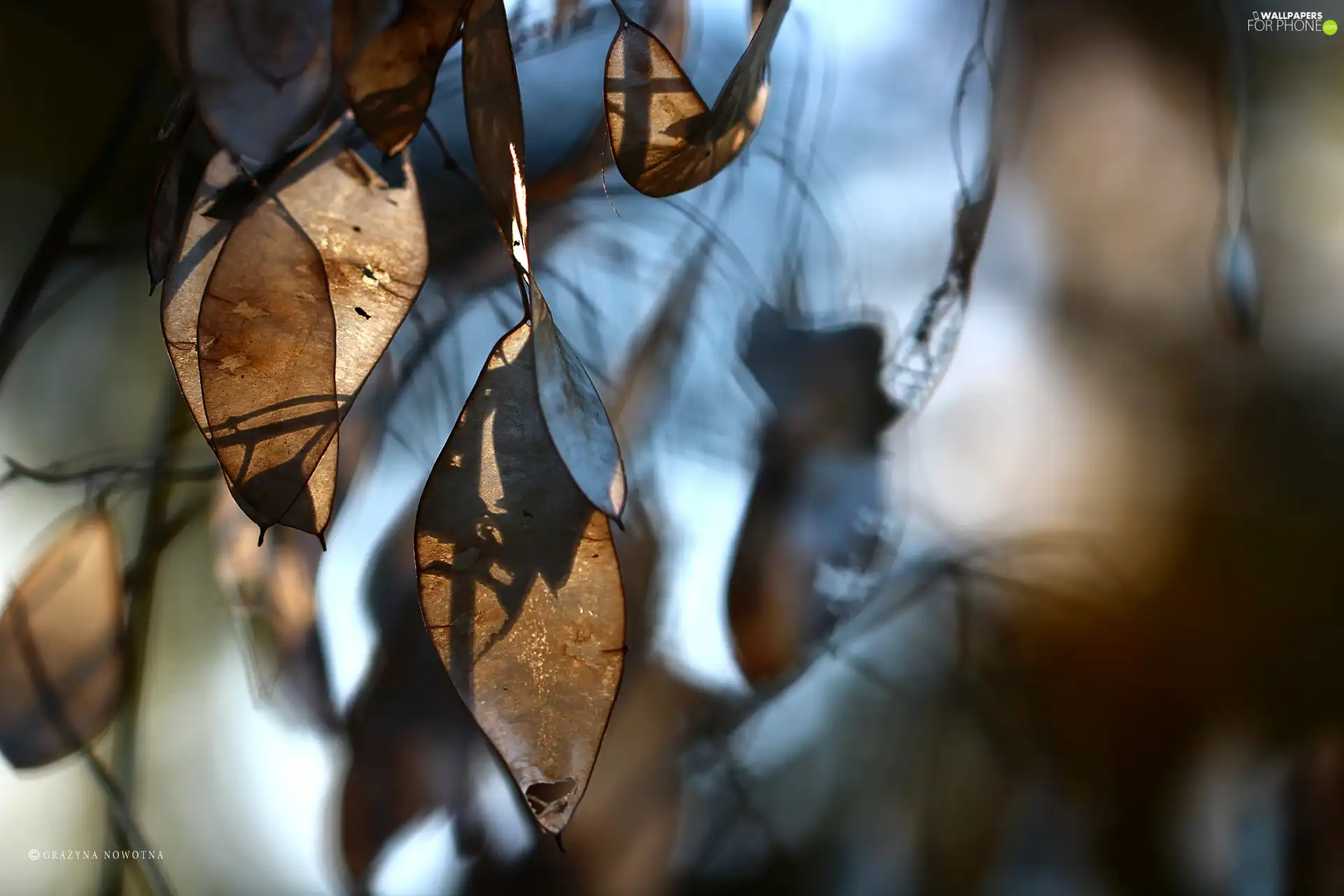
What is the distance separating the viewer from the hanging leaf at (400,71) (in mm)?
411

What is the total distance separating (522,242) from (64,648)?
1.84ft

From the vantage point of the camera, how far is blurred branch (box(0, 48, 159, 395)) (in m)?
0.70

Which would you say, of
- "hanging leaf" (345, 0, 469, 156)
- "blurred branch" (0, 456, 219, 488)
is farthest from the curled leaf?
"blurred branch" (0, 456, 219, 488)

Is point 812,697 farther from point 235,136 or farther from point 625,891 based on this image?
point 235,136

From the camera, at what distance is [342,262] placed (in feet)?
1.34

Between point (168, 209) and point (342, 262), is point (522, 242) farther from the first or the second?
point (168, 209)

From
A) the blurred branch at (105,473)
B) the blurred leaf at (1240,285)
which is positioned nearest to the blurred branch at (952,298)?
the blurred leaf at (1240,285)

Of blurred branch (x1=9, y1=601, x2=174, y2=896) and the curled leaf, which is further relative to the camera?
blurred branch (x1=9, y1=601, x2=174, y2=896)

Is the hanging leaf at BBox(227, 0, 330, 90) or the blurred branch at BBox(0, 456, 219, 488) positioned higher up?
the hanging leaf at BBox(227, 0, 330, 90)

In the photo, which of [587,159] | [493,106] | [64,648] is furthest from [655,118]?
[64,648]

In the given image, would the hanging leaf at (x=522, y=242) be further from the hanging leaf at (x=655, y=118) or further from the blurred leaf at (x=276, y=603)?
the blurred leaf at (x=276, y=603)

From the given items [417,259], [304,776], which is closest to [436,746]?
[304,776]

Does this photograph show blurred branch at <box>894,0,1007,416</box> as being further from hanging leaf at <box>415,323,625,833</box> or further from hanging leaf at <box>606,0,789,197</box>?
hanging leaf at <box>415,323,625,833</box>

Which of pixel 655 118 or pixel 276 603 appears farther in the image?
pixel 276 603
